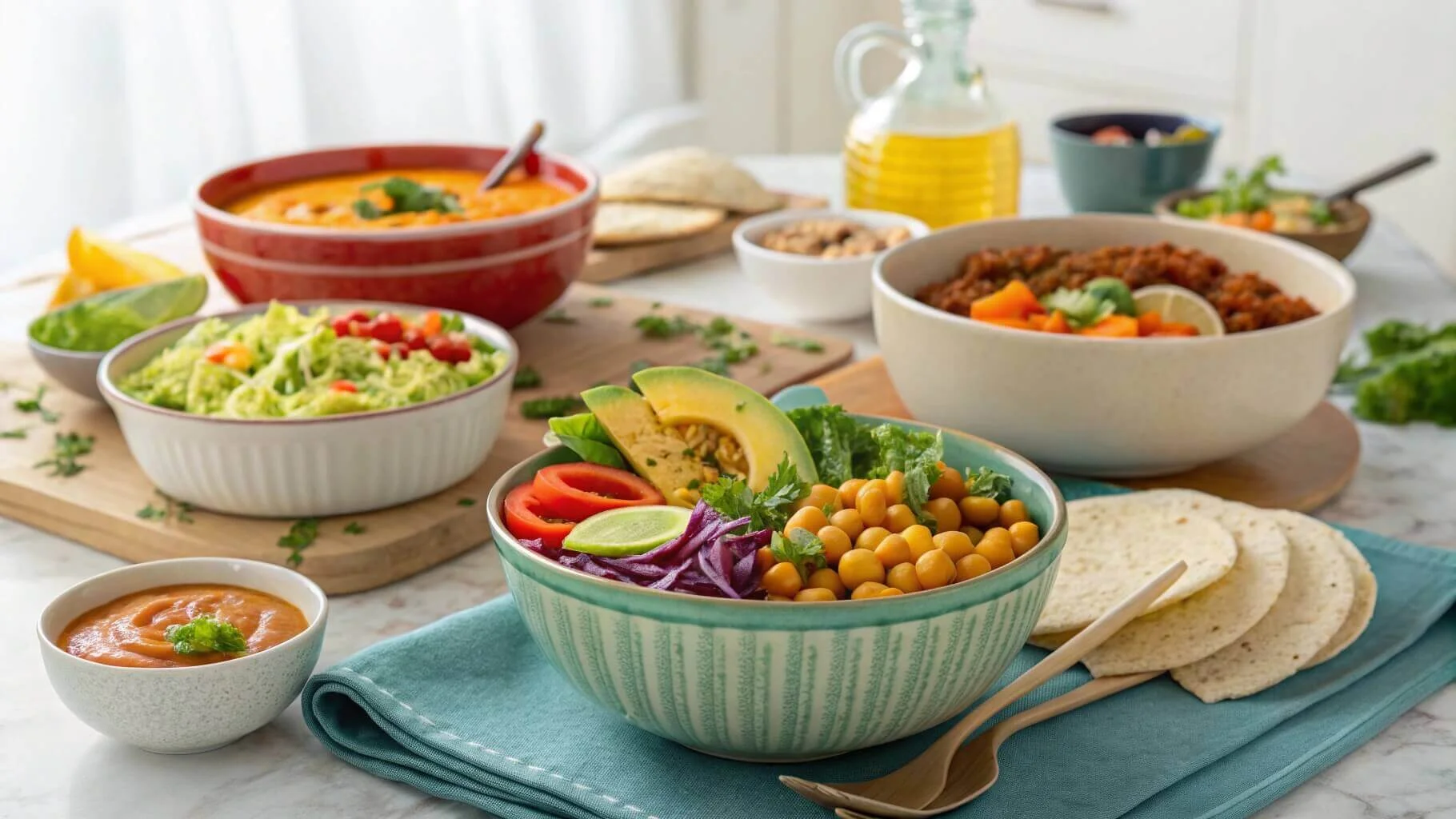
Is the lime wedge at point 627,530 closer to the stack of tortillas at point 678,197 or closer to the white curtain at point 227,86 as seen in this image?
the stack of tortillas at point 678,197

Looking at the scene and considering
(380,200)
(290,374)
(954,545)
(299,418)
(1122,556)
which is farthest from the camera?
(380,200)

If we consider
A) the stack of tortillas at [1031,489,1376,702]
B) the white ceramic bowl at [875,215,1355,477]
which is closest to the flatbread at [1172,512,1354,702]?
the stack of tortillas at [1031,489,1376,702]

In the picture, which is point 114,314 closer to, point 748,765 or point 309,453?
point 309,453

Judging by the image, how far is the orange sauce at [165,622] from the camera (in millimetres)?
1419

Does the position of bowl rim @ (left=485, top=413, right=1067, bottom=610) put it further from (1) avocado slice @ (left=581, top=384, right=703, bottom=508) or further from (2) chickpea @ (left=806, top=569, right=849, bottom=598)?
(1) avocado slice @ (left=581, top=384, right=703, bottom=508)

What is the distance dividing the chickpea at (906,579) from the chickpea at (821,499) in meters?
0.14

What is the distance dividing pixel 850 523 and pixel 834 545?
0.14 ft

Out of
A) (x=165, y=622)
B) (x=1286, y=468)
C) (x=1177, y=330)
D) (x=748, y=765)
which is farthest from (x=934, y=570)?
(x=1286, y=468)

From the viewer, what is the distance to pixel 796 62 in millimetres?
6848

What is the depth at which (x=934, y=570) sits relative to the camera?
1312 millimetres

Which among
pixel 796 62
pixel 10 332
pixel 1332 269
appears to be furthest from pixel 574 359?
pixel 796 62

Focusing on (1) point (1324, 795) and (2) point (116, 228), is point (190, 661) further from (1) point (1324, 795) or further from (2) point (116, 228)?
(2) point (116, 228)

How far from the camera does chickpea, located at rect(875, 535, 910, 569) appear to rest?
1.34 m

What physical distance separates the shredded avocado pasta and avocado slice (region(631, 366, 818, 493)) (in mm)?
465
